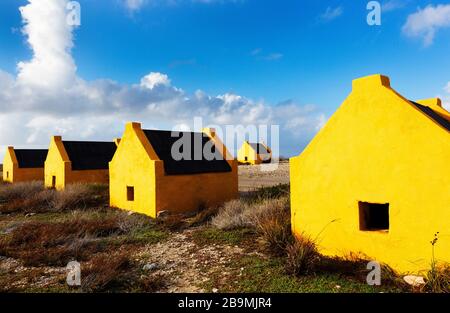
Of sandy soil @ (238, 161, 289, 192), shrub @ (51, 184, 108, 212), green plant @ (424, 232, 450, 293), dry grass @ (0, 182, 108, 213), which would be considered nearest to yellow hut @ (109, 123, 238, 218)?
shrub @ (51, 184, 108, 212)

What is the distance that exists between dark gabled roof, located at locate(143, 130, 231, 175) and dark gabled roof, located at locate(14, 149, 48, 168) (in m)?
18.7

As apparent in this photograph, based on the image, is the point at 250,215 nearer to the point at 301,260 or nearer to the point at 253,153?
the point at 301,260

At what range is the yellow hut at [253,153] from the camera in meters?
51.7

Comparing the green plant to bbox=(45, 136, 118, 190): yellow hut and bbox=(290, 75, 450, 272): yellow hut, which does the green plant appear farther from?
bbox=(45, 136, 118, 190): yellow hut

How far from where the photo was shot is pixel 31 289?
6.66m

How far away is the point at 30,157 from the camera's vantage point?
2897 cm

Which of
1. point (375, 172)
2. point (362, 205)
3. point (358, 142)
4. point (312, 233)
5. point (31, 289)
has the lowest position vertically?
point (31, 289)

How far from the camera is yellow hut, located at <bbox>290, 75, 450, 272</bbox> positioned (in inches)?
237

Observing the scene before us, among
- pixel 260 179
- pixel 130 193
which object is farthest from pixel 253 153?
pixel 130 193

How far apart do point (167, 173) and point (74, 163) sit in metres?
10.8
